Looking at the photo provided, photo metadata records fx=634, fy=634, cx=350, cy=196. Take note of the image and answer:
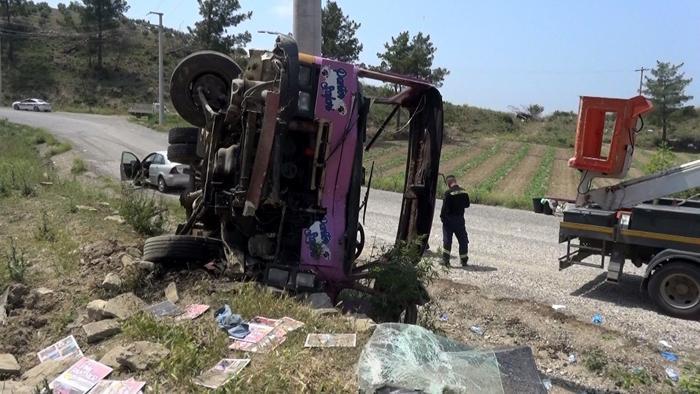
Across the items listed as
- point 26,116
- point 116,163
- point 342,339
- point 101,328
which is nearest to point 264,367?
point 342,339

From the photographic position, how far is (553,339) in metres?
7.12

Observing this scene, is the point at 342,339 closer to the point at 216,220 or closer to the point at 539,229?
the point at 216,220

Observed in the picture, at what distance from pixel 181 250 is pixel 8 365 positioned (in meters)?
2.16

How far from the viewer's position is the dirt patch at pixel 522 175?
29.5 meters

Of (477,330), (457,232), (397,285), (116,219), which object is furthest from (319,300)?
(457,232)

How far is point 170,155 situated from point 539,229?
409 inches

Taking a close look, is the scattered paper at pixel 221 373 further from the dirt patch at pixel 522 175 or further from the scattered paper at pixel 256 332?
the dirt patch at pixel 522 175

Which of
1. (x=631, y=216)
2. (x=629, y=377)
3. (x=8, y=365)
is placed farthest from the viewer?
(x=631, y=216)

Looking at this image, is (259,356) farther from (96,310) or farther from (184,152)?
(184,152)

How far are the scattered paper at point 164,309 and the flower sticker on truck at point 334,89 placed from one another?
234 centimetres

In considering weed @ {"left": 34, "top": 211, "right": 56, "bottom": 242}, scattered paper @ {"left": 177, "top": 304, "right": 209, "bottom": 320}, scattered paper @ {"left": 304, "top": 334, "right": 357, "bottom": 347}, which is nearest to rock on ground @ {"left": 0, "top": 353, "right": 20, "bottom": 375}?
scattered paper @ {"left": 177, "top": 304, "right": 209, "bottom": 320}

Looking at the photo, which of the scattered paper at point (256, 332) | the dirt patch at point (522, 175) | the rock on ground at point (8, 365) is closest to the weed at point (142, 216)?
the rock on ground at point (8, 365)

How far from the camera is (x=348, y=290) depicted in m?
6.80

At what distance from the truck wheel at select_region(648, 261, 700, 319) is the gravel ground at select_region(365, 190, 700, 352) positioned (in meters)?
0.17
